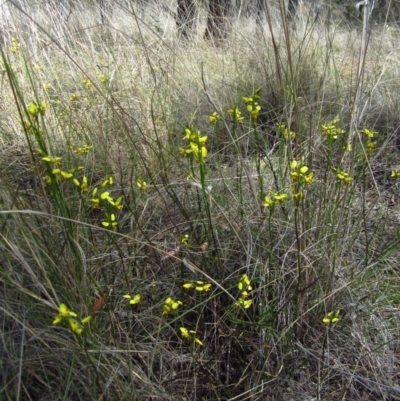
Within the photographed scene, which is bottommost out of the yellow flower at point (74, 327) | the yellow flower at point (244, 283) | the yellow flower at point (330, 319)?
the yellow flower at point (330, 319)

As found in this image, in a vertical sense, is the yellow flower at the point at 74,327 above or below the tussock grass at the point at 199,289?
above

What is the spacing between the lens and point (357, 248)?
4.88ft

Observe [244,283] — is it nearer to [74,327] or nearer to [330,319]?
[330,319]

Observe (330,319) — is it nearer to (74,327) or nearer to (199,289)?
(199,289)

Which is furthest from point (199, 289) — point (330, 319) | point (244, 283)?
point (330, 319)

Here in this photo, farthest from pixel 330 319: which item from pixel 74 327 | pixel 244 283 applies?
pixel 74 327

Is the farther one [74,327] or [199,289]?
[199,289]

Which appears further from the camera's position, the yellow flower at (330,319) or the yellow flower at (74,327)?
the yellow flower at (330,319)

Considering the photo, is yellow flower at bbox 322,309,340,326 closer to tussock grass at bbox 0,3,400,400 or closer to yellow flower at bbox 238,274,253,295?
tussock grass at bbox 0,3,400,400

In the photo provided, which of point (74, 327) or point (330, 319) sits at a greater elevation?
point (74, 327)

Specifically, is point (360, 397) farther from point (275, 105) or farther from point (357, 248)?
point (275, 105)

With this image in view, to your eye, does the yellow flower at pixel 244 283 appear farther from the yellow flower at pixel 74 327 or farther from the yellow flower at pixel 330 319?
the yellow flower at pixel 74 327

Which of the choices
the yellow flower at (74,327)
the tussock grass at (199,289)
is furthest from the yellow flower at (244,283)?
the yellow flower at (74,327)

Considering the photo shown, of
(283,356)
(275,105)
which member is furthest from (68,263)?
(275,105)
